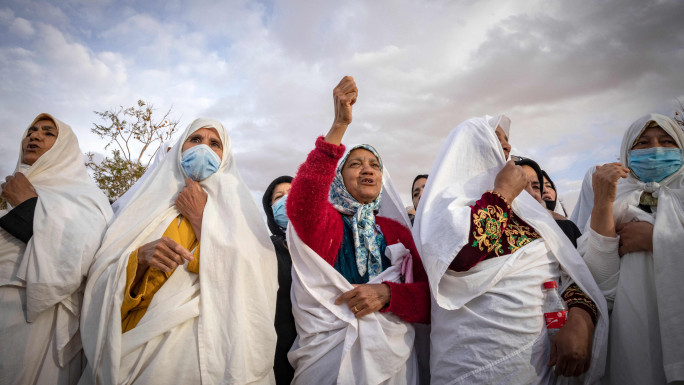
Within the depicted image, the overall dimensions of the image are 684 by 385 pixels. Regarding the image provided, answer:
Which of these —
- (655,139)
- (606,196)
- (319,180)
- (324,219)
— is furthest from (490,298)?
(655,139)

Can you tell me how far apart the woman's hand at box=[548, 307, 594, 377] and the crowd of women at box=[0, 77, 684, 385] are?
1 centimetres

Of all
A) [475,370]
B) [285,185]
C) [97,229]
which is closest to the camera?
[475,370]

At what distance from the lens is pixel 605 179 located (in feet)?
7.66

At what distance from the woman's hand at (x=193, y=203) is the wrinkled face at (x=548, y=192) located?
12.8 ft

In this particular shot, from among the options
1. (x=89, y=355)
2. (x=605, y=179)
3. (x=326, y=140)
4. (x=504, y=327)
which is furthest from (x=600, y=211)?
(x=89, y=355)

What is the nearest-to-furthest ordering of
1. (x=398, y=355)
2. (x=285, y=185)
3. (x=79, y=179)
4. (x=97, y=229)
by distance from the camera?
(x=398, y=355), (x=97, y=229), (x=79, y=179), (x=285, y=185)

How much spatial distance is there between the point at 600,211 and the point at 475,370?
51.6 inches

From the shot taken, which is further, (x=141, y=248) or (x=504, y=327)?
(x=141, y=248)

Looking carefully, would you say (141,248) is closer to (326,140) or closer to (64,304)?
(64,304)

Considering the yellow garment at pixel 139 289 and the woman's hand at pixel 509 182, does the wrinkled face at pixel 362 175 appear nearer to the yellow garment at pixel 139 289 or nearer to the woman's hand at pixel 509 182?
the woman's hand at pixel 509 182

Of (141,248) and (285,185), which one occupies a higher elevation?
(285,185)

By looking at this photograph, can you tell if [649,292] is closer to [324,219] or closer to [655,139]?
[655,139]

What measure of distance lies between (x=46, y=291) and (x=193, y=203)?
Answer: 3.36 ft

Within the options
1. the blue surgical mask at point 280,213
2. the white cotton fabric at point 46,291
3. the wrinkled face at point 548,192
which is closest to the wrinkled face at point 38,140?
the white cotton fabric at point 46,291
